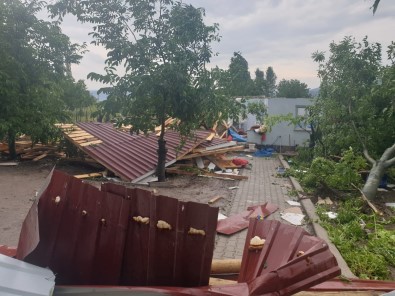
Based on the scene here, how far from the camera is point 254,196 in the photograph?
8.65 m

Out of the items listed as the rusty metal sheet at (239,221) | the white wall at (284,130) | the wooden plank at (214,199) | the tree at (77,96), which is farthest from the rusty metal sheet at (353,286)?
the tree at (77,96)

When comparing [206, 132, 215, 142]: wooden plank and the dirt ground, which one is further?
[206, 132, 215, 142]: wooden plank

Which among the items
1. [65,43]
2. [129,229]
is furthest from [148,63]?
[129,229]

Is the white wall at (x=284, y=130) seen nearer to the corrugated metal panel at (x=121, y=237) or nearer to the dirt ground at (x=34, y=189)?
the dirt ground at (x=34, y=189)

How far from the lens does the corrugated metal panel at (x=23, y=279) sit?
1.66 metres

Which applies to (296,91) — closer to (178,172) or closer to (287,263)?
(178,172)

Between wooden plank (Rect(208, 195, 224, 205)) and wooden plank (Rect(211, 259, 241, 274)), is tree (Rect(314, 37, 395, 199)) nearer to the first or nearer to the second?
wooden plank (Rect(208, 195, 224, 205))

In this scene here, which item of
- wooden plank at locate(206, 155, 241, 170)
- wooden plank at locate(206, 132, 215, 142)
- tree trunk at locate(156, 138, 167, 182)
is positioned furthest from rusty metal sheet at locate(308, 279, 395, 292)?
wooden plank at locate(206, 132, 215, 142)

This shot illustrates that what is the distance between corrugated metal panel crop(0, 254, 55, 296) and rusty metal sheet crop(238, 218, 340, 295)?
4.23 ft

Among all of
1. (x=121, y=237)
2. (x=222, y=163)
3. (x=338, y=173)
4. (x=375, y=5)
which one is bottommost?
(x=222, y=163)

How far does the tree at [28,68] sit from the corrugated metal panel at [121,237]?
939 centimetres

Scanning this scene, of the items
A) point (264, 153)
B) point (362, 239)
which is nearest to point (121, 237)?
point (362, 239)

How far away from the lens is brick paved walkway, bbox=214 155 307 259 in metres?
5.16

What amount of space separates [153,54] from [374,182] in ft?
22.6
